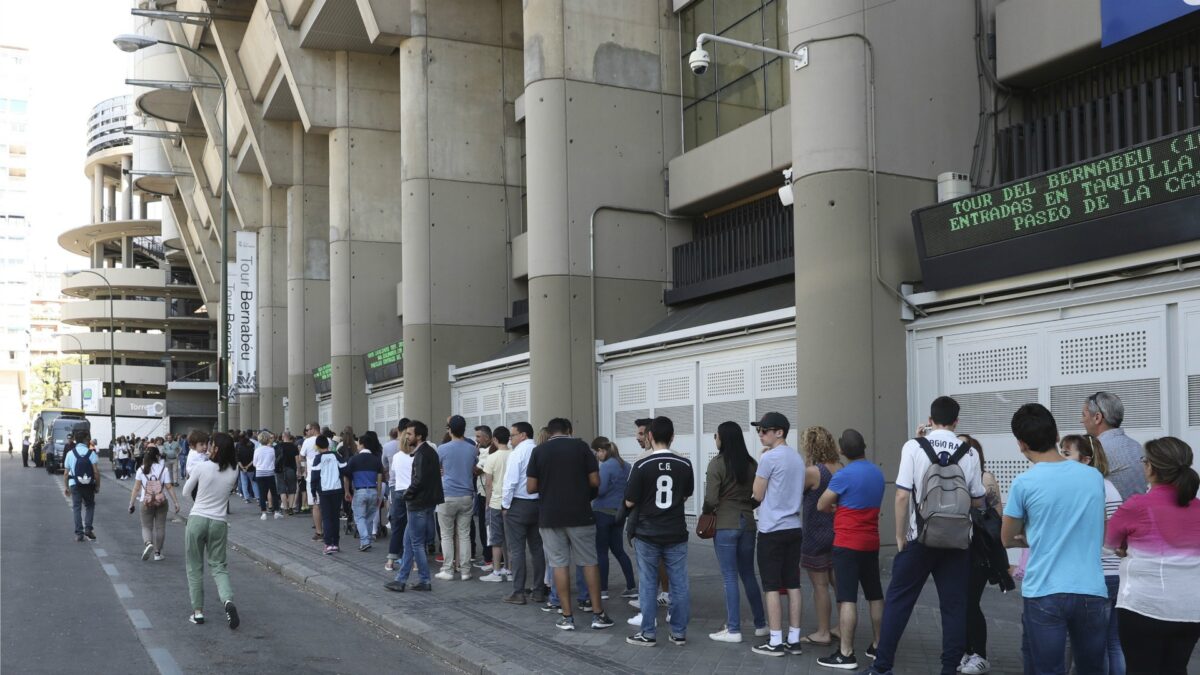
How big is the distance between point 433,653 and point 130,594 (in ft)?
15.6

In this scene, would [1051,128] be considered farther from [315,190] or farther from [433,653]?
[315,190]

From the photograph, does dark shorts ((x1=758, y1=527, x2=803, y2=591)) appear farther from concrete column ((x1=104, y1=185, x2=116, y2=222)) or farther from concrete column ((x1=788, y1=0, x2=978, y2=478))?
concrete column ((x1=104, y1=185, x2=116, y2=222))

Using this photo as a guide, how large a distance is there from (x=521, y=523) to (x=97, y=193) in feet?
360

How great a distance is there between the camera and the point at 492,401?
85.7ft

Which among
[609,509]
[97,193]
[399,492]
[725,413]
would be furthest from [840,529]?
[97,193]

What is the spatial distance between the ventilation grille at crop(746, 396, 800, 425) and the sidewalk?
2.87 meters

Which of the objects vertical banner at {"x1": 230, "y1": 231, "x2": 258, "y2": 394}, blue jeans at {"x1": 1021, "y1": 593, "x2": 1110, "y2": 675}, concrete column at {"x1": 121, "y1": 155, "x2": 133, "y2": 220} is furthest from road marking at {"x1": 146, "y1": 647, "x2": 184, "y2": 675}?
concrete column at {"x1": 121, "y1": 155, "x2": 133, "y2": 220}

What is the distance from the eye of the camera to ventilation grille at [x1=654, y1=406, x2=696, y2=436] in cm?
1878

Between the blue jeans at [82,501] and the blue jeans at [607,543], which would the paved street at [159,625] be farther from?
the blue jeans at [607,543]

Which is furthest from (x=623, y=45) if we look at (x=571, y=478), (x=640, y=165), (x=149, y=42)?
(x=571, y=478)

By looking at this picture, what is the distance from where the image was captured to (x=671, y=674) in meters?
8.19

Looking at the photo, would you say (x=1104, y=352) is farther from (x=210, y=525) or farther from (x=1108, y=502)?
(x=210, y=525)

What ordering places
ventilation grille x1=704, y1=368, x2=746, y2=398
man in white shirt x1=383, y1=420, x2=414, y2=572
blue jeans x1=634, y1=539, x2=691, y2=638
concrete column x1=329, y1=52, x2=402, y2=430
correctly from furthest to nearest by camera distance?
concrete column x1=329, y1=52, x2=402, y2=430 → ventilation grille x1=704, y1=368, x2=746, y2=398 → man in white shirt x1=383, y1=420, x2=414, y2=572 → blue jeans x1=634, y1=539, x2=691, y2=638

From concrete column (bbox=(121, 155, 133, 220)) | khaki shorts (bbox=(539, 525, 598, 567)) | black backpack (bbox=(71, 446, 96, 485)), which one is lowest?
khaki shorts (bbox=(539, 525, 598, 567))
